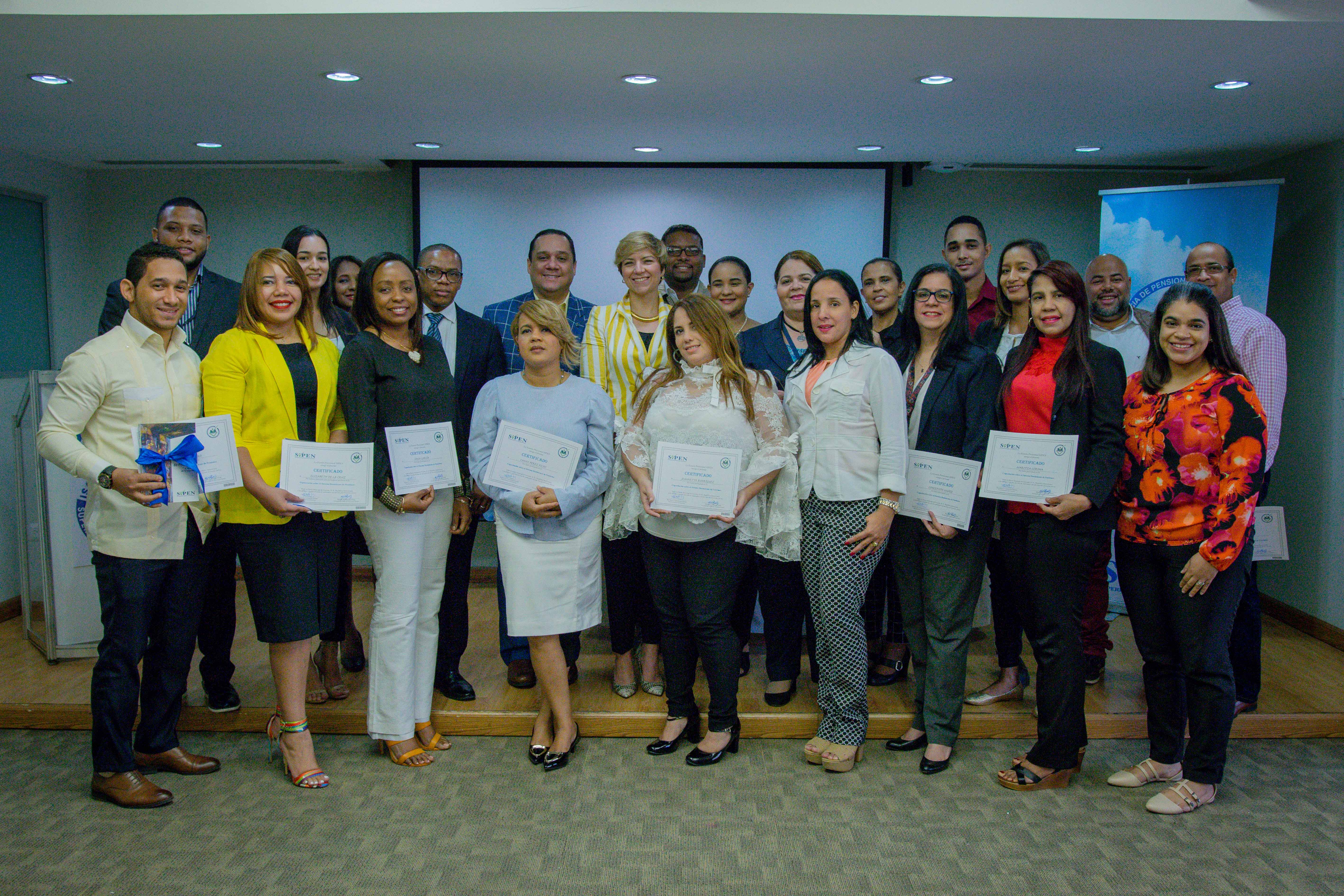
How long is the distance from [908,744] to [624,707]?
3.37 feet

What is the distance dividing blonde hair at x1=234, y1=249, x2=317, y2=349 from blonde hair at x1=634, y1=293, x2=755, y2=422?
3.79ft

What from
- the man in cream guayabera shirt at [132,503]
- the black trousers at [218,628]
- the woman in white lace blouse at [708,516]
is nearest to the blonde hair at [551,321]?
the woman in white lace blouse at [708,516]

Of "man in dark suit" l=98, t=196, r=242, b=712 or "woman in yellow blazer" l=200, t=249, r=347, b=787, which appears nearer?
"woman in yellow blazer" l=200, t=249, r=347, b=787

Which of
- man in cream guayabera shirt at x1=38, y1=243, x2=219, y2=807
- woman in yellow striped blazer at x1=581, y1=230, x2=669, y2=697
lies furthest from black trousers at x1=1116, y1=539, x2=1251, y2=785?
man in cream guayabera shirt at x1=38, y1=243, x2=219, y2=807

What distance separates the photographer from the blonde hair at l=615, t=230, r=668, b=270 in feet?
11.1

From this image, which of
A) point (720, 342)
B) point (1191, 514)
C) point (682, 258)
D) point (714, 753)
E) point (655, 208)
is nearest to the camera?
point (1191, 514)

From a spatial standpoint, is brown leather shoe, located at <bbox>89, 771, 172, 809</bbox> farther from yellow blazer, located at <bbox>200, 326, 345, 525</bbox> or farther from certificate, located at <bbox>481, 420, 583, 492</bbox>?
certificate, located at <bbox>481, 420, 583, 492</bbox>

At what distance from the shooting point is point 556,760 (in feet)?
10.3

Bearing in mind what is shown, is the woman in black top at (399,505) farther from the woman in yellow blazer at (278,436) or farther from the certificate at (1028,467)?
the certificate at (1028,467)

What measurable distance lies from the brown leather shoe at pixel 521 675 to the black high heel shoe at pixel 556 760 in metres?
0.49

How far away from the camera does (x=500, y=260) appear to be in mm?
5582

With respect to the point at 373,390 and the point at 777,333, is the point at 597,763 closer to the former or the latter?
the point at 373,390

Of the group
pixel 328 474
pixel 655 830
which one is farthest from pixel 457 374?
pixel 655 830

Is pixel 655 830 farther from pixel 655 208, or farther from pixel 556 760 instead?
pixel 655 208
